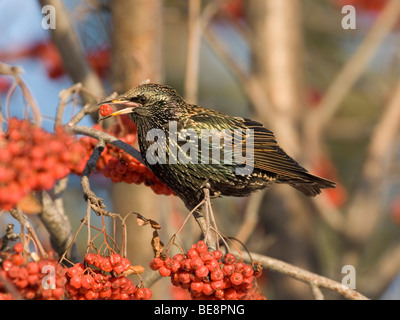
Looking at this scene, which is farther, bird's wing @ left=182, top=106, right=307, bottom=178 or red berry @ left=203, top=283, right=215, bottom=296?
bird's wing @ left=182, top=106, right=307, bottom=178

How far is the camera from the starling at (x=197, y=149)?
2801 millimetres

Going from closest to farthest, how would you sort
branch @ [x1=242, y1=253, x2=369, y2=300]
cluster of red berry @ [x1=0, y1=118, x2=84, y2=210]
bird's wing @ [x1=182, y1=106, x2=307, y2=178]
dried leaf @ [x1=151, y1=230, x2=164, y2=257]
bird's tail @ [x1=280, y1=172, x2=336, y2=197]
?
cluster of red berry @ [x1=0, y1=118, x2=84, y2=210], dried leaf @ [x1=151, y1=230, x2=164, y2=257], branch @ [x1=242, y1=253, x2=369, y2=300], bird's wing @ [x1=182, y1=106, x2=307, y2=178], bird's tail @ [x1=280, y1=172, x2=336, y2=197]

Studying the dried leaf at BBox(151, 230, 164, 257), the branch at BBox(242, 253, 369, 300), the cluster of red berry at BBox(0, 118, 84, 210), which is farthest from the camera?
the branch at BBox(242, 253, 369, 300)

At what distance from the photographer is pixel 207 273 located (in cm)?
213

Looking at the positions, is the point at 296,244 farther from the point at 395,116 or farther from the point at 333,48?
the point at 333,48

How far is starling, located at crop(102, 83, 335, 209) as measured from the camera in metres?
2.80

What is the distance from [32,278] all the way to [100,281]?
9.2 inches

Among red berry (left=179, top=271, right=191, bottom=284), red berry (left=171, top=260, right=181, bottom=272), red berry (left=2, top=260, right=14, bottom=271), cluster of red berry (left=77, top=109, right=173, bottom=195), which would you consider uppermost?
cluster of red berry (left=77, top=109, right=173, bottom=195)

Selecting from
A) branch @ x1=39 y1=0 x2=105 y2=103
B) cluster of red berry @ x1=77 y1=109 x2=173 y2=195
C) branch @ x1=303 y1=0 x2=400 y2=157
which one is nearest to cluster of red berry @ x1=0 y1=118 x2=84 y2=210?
cluster of red berry @ x1=77 y1=109 x2=173 y2=195

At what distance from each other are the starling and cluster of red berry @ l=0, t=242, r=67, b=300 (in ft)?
2.73

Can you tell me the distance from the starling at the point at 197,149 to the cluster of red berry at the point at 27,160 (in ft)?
1.98

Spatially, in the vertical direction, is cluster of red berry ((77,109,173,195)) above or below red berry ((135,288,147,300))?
above

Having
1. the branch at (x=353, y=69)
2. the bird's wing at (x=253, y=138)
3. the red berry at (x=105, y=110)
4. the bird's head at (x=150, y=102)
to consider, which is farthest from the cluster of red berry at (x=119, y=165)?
the branch at (x=353, y=69)

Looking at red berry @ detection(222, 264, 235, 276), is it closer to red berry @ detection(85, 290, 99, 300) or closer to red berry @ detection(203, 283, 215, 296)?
red berry @ detection(203, 283, 215, 296)
